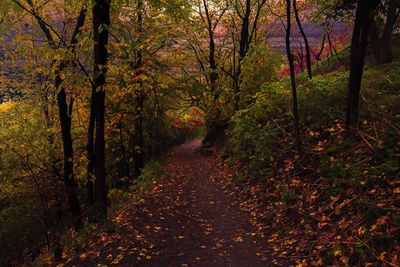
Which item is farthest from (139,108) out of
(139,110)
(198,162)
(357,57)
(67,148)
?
(357,57)

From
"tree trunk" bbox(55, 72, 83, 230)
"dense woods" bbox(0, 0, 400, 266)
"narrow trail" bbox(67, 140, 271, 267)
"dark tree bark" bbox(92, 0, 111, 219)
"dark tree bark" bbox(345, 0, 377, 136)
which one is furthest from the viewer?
"tree trunk" bbox(55, 72, 83, 230)

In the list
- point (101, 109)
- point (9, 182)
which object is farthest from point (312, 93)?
point (9, 182)

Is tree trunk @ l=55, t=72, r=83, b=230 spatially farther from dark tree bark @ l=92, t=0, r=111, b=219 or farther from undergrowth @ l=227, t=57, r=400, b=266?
undergrowth @ l=227, t=57, r=400, b=266

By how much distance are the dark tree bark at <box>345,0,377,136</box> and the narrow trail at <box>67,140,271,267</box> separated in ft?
10.3

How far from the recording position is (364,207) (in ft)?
17.2

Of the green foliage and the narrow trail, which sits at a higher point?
the green foliage

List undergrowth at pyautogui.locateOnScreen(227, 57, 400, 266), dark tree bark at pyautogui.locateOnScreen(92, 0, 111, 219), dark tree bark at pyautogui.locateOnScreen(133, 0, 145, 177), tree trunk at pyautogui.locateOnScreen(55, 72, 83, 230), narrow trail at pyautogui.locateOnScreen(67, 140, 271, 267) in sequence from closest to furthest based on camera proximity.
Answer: undergrowth at pyautogui.locateOnScreen(227, 57, 400, 266)
narrow trail at pyautogui.locateOnScreen(67, 140, 271, 267)
dark tree bark at pyautogui.locateOnScreen(92, 0, 111, 219)
tree trunk at pyautogui.locateOnScreen(55, 72, 83, 230)
dark tree bark at pyautogui.locateOnScreen(133, 0, 145, 177)

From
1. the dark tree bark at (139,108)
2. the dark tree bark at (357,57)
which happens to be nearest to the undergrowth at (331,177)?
the dark tree bark at (357,57)

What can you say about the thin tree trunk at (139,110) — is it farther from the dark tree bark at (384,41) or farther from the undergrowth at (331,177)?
the dark tree bark at (384,41)

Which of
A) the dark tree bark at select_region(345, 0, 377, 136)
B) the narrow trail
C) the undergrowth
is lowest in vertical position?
the narrow trail

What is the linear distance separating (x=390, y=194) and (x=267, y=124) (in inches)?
226

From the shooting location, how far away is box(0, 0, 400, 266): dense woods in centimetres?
577

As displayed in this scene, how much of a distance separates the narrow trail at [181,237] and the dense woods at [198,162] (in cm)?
4

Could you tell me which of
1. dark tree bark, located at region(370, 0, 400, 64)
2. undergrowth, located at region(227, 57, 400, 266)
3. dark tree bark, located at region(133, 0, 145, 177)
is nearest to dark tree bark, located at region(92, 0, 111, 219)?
undergrowth, located at region(227, 57, 400, 266)
